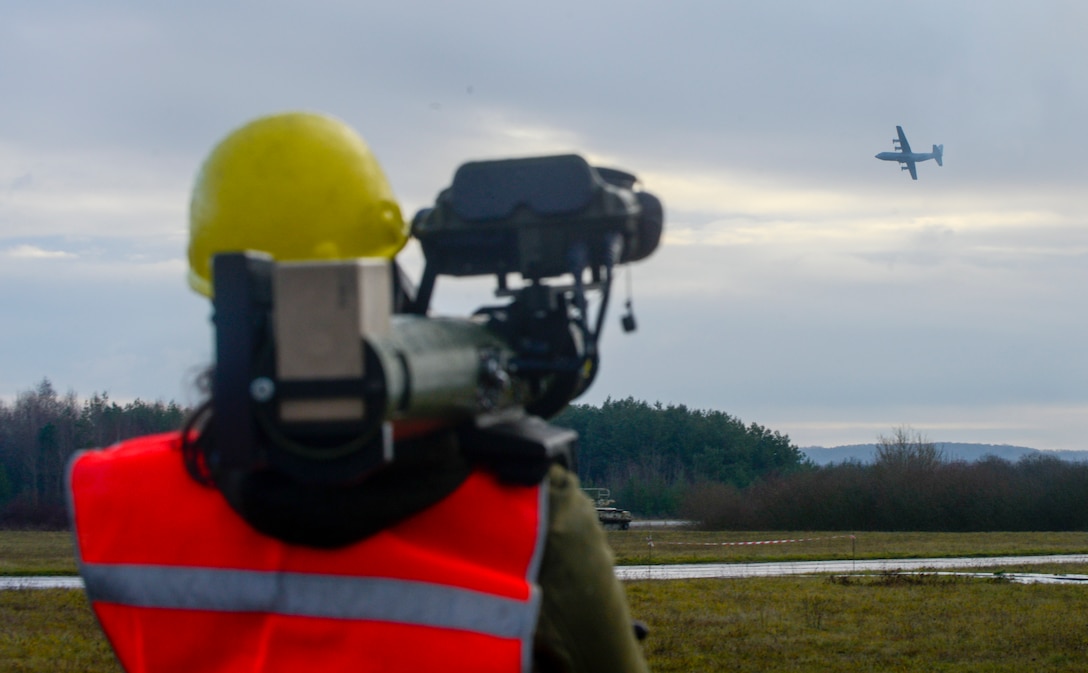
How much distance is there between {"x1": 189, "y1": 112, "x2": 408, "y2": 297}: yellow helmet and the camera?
1.95 meters

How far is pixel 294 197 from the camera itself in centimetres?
196

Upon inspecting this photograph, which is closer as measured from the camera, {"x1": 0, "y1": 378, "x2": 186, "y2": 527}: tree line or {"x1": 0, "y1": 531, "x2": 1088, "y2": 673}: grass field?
{"x1": 0, "y1": 531, "x2": 1088, "y2": 673}: grass field

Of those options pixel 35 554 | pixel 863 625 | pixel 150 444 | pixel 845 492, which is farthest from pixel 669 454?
pixel 150 444

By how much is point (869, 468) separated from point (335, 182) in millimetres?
56932

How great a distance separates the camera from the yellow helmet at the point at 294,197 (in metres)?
1.95

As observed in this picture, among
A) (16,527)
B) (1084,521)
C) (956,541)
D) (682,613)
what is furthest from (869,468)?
(682,613)

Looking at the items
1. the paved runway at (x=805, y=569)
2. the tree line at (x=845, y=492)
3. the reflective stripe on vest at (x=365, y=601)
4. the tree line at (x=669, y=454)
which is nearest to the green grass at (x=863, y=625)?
the paved runway at (x=805, y=569)

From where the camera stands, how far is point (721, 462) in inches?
2611

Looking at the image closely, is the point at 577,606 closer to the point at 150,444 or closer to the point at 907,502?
the point at 150,444

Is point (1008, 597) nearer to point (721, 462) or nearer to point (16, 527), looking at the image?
point (16, 527)

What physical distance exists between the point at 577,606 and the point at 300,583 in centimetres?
43

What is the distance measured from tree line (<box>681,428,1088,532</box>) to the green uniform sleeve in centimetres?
5135

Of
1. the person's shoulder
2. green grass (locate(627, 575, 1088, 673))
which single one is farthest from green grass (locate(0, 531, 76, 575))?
the person's shoulder

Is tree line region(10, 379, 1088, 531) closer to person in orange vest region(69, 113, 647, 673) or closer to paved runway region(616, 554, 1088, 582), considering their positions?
paved runway region(616, 554, 1088, 582)
